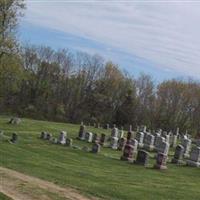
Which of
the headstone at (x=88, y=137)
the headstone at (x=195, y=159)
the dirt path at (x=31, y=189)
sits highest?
the headstone at (x=195, y=159)

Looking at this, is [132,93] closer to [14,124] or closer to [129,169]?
[14,124]

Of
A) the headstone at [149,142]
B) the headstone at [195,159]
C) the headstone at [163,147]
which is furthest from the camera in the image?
the headstone at [149,142]

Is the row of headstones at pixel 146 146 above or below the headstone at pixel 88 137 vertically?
above

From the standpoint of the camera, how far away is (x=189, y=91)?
9681 cm

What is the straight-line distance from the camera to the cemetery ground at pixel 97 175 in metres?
16.0

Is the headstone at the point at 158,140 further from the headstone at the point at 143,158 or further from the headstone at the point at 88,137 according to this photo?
the headstone at the point at 143,158

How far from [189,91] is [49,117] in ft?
80.8

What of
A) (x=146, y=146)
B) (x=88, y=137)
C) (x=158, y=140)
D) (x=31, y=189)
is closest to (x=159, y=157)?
(x=158, y=140)

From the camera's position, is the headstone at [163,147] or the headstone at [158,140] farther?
the headstone at [158,140]

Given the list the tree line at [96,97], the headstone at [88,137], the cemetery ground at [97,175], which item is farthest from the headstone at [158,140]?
the tree line at [96,97]

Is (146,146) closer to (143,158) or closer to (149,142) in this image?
(149,142)

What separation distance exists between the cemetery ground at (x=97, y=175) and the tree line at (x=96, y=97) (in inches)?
2311

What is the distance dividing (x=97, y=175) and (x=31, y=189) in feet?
17.6

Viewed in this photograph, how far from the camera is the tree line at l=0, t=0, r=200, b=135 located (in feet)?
292
